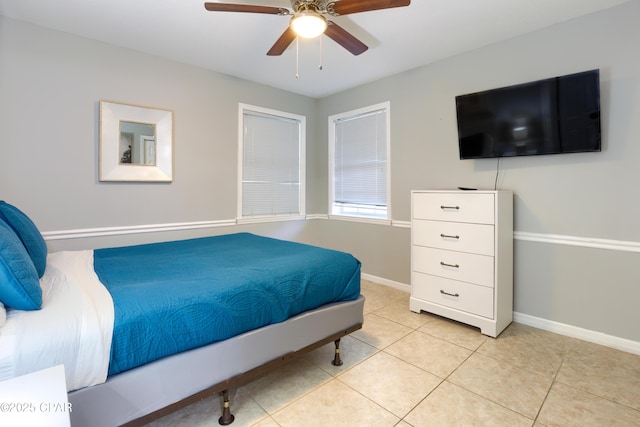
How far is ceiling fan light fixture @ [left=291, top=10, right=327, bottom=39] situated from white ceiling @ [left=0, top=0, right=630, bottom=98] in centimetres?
42

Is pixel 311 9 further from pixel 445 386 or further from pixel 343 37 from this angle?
pixel 445 386

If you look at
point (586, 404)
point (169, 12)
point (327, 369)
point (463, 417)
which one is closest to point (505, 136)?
point (586, 404)

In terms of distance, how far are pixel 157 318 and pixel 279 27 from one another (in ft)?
7.40

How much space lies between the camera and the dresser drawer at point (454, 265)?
2.42 meters

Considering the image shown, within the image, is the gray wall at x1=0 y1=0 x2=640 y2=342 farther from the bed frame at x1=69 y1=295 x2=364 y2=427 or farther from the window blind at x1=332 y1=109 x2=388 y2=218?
the bed frame at x1=69 y1=295 x2=364 y2=427

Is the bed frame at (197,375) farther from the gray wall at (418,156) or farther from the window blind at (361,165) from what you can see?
the window blind at (361,165)

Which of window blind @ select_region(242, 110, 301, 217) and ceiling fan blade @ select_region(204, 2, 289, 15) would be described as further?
window blind @ select_region(242, 110, 301, 217)

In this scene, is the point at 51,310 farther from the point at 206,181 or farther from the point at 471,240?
the point at 471,240

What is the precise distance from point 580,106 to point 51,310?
130 inches

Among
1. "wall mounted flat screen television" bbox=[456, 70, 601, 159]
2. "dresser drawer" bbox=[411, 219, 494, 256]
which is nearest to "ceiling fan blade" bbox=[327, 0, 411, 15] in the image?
"wall mounted flat screen television" bbox=[456, 70, 601, 159]

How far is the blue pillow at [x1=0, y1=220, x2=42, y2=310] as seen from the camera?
1.12 meters

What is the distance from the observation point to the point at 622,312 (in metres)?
2.17

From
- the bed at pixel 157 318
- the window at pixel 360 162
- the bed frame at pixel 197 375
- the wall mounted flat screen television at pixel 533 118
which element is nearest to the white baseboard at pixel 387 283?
the window at pixel 360 162

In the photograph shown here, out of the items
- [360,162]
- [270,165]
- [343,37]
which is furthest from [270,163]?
[343,37]
